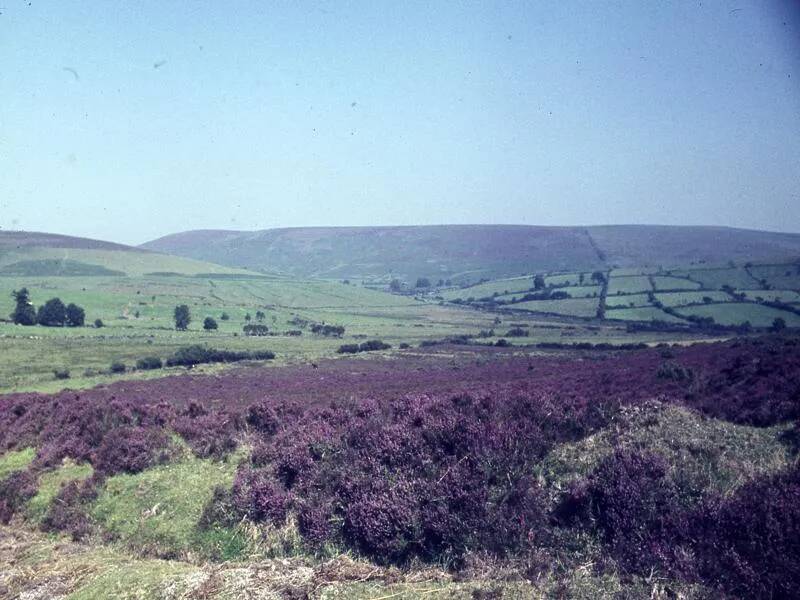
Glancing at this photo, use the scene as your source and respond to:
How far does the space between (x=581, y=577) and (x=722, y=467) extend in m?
3.10

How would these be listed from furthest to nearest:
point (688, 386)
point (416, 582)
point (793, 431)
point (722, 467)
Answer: point (688, 386), point (793, 431), point (722, 467), point (416, 582)

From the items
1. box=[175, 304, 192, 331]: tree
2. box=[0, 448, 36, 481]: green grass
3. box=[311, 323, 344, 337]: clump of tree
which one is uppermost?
box=[0, 448, 36, 481]: green grass

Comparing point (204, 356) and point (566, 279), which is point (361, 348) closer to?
point (204, 356)

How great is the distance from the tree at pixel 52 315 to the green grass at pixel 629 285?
325ft

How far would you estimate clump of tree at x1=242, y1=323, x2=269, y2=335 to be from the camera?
9444cm

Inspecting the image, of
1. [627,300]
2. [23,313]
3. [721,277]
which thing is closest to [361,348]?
[23,313]

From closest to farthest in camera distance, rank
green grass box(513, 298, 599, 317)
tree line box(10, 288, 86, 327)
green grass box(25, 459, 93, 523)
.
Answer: green grass box(25, 459, 93, 523) < tree line box(10, 288, 86, 327) < green grass box(513, 298, 599, 317)

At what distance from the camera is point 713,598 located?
646cm

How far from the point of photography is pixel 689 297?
318 feet

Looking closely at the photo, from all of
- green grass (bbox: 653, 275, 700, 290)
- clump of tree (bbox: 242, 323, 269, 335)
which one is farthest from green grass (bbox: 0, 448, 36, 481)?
green grass (bbox: 653, 275, 700, 290)

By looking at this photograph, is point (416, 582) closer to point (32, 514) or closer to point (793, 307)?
point (32, 514)

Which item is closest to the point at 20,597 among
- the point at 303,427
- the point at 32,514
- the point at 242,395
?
the point at 32,514

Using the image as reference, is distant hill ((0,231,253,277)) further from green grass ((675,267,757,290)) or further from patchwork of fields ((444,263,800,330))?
green grass ((675,267,757,290))

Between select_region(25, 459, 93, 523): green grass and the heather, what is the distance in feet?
0.26
